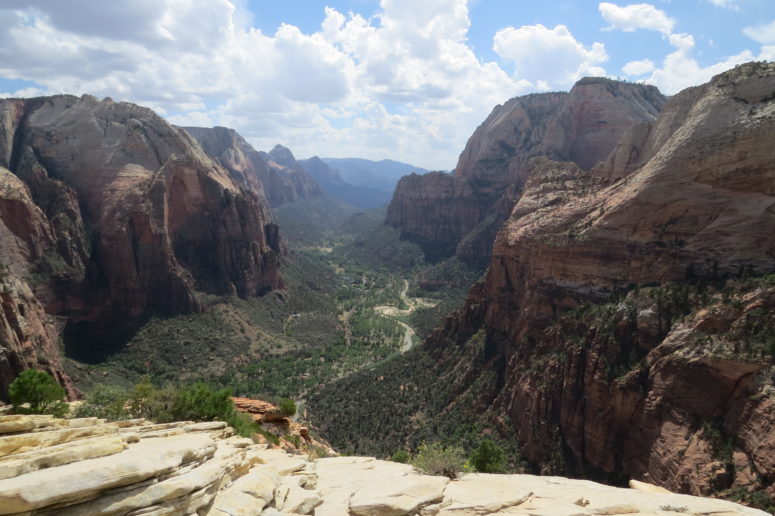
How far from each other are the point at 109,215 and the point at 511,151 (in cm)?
13791

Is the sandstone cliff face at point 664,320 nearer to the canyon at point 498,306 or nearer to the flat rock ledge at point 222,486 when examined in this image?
the canyon at point 498,306

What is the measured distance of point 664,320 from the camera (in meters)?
36.3

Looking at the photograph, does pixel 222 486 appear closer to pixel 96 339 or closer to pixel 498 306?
pixel 498 306

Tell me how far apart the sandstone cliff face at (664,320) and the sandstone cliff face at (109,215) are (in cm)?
6703

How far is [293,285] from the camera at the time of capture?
128 metres

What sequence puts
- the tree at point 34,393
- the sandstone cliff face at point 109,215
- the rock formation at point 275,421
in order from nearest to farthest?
the tree at point 34,393
the rock formation at point 275,421
the sandstone cliff face at point 109,215

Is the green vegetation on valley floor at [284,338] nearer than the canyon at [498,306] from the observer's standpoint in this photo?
No

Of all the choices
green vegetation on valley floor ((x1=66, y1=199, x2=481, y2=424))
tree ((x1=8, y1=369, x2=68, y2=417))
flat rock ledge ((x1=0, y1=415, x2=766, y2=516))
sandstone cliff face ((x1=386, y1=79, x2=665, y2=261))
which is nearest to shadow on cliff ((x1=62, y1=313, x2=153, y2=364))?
green vegetation on valley floor ((x1=66, y1=199, x2=481, y2=424))

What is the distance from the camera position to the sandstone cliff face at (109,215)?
68.8 metres

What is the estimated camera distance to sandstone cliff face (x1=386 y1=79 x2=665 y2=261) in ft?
414

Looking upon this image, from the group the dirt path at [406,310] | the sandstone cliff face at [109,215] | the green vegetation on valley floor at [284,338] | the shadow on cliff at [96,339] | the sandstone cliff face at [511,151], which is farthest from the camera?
the sandstone cliff face at [511,151]

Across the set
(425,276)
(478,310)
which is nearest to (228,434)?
(478,310)

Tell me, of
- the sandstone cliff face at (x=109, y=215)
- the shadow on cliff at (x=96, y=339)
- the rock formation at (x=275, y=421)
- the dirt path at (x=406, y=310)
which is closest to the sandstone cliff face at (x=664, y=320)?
the rock formation at (x=275, y=421)

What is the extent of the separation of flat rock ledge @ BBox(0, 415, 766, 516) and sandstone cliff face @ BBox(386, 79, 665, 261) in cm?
12393
